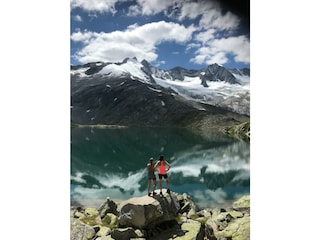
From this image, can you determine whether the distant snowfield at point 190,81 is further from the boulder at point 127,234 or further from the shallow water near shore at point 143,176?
the boulder at point 127,234

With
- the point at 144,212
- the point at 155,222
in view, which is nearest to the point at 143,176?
the point at 155,222

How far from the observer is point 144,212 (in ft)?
32.2

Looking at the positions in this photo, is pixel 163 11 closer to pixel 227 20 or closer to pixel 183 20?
pixel 183 20

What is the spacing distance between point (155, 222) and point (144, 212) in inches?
22.2

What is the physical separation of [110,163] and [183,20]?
360 inches

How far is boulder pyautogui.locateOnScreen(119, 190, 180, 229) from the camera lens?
388 inches

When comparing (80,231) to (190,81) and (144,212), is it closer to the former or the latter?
(144,212)

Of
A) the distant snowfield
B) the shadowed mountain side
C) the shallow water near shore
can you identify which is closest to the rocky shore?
the shallow water near shore

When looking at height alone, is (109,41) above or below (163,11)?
below

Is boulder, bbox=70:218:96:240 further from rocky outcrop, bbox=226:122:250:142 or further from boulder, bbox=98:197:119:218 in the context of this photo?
rocky outcrop, bbox=226:122:250:142

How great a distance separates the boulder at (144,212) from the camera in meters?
9.85

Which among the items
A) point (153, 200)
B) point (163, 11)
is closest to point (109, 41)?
point (163, 11)

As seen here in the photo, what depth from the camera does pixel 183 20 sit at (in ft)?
42.9

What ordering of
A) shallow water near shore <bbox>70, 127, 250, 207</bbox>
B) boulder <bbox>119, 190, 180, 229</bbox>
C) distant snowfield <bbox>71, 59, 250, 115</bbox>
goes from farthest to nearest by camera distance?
distant snowfield <bbox>71, 59, 250, 115</bbox>
shallow water near shore <bbox>70, 127, 250, 207</bbox>
boulder <bbox>119, 190, 180, 229</bbox>
